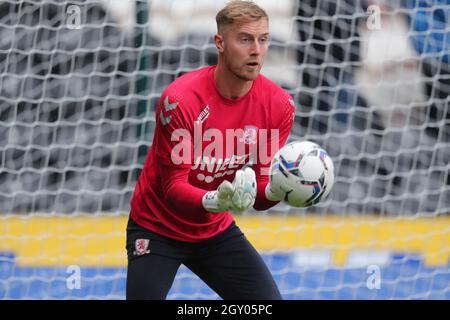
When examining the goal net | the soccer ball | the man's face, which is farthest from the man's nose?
the goal net

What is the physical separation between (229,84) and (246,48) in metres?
0.18

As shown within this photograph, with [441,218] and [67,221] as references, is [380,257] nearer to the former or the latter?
[441,218]

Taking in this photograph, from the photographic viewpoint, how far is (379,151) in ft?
24.3

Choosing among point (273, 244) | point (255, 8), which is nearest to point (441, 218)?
point (273, 244)

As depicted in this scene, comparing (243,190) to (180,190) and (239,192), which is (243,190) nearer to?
(239,192)

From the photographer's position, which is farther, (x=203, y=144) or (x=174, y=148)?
(x=203, y=144)

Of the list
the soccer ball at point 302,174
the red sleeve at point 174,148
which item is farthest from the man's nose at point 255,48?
the soccer ball at point 302,174

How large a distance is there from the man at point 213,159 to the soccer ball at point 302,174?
24cm

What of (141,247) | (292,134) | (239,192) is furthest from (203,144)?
(292,134)

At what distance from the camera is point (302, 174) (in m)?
4.11

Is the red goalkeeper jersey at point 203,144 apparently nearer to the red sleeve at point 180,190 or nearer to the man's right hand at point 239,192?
the red sleeve at point 180,190

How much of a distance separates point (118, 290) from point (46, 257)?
0.58 m

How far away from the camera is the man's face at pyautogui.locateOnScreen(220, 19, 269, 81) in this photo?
4.50 m

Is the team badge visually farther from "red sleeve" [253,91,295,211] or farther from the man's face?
the man's face
